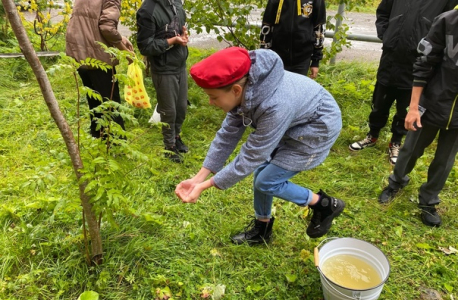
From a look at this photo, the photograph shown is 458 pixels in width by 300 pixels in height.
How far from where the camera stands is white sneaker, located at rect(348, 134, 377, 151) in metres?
3.88

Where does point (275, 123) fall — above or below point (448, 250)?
above

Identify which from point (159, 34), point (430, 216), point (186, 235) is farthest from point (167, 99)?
point (430, 216)

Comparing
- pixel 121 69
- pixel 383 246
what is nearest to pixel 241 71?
pixel 383 246

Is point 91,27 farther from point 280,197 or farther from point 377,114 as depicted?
point 377,114

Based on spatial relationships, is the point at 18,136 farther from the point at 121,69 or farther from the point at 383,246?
the point at 383,246

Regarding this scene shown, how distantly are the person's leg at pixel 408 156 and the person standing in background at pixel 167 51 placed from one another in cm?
190

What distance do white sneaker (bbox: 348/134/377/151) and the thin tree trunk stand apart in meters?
2.82

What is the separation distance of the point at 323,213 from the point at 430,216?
41.0 inches

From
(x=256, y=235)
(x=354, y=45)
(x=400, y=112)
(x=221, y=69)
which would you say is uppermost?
(x=221, y=69)

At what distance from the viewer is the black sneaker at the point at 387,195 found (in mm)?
3066

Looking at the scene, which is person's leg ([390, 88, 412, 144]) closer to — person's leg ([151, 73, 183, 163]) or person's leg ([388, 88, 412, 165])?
person's leg ([388, 88, 412, 165])

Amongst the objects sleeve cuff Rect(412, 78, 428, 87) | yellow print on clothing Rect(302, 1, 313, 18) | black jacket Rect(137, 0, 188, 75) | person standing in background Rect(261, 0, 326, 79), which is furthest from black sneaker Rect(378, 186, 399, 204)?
black jacket Rect(137, 0, 188, 75)

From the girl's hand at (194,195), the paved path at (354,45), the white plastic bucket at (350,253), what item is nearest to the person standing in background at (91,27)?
the girl's hand at (194,195)

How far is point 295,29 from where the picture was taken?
3.47 m
